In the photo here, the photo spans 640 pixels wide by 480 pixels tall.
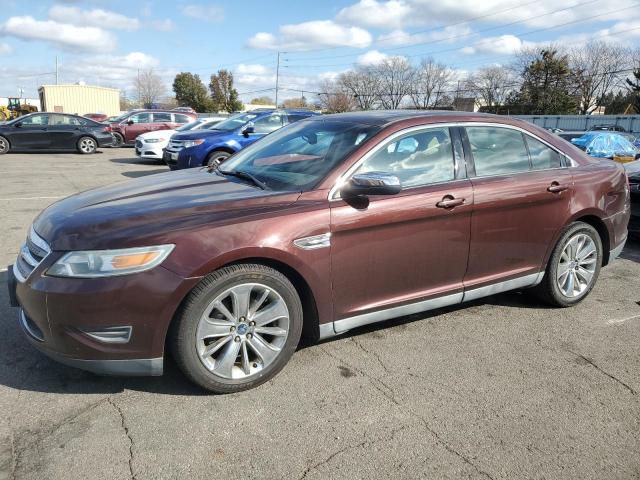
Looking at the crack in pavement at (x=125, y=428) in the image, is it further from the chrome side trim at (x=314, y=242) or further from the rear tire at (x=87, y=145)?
the rear tire at (x=87, y=145)

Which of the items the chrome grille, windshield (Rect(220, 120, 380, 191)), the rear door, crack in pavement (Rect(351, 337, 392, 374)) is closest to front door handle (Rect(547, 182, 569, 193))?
the rear door

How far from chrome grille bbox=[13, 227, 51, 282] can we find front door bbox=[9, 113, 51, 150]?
17.4 metres

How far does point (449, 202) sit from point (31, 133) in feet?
60.8

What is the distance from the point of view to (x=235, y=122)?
12.8 metres

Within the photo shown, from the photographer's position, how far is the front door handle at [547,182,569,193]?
4.10 metres

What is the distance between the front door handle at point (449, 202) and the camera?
3.58 m

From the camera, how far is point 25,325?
3.05 m

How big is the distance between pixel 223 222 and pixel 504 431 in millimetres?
1898

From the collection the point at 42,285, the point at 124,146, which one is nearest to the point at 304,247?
the point at 42,285

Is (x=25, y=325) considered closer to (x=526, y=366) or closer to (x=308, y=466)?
(x=308, y=466)

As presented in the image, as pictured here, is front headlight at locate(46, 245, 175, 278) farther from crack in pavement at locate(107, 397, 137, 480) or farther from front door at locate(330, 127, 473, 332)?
front door at locate(330, 127, 473, 332)

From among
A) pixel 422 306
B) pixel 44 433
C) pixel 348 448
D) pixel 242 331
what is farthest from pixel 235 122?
pixel 348 448

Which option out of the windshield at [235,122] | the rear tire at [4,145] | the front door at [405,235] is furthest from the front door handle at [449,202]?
the rear tire at [4,145]

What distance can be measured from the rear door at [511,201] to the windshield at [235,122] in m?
8.94
